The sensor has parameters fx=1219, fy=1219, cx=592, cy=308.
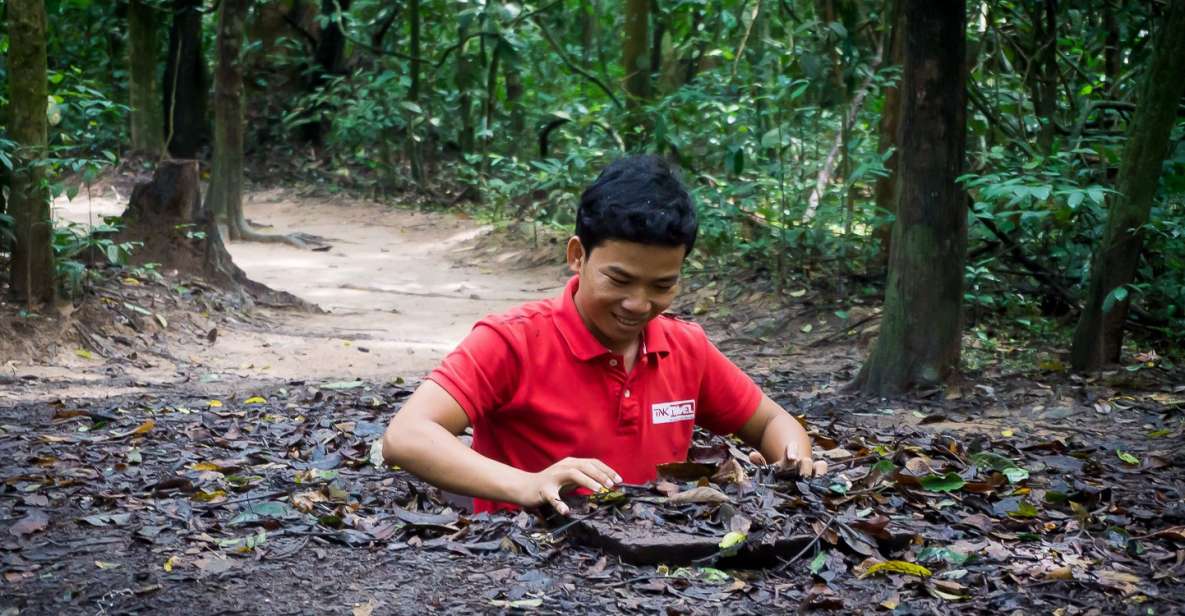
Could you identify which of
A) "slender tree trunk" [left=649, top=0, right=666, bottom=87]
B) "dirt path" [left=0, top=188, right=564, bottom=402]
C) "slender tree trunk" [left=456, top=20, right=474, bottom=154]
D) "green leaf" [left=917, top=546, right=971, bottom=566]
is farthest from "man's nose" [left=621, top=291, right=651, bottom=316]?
"slender tree trunk" [left=456, top=20, right=474, bottom=154]

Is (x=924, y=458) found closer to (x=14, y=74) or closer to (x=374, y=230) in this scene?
(x=14, y=74)

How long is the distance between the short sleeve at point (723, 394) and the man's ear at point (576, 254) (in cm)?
Answer: 51

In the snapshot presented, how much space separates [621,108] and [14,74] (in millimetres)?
6883

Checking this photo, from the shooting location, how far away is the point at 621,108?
12492mm

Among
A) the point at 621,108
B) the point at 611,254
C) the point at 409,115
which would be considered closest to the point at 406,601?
the point at 611,254

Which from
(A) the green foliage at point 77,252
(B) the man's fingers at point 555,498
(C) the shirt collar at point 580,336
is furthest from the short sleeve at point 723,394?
(A) the green foliage at point 77,252

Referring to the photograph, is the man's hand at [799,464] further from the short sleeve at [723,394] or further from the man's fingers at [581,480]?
the man's fingers at [581,480]

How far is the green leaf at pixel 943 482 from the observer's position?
12.0 ft

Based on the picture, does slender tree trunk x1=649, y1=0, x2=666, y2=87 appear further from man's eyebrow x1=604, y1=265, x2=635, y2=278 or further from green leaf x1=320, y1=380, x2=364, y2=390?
man's eyebrow x1=604, y1=265, x2=635, y2=278

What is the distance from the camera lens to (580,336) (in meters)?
3.30

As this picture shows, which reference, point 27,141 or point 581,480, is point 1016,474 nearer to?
point 581,480

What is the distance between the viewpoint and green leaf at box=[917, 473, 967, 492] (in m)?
3.65

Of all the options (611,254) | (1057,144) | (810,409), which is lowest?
(810,409)

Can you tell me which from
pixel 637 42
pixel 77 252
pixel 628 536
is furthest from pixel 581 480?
pixel 637 42
